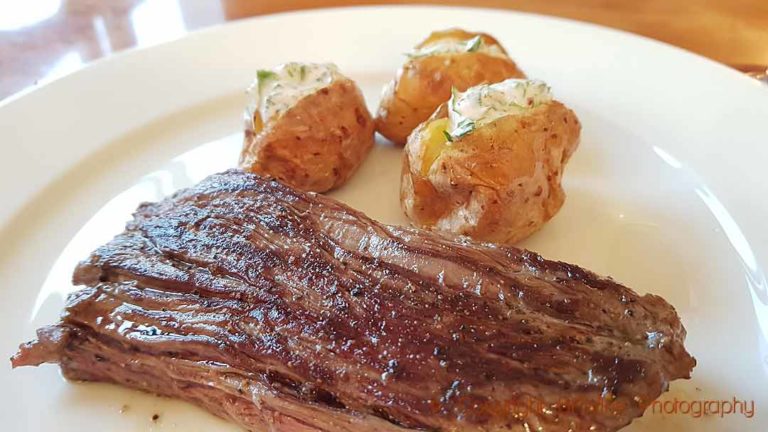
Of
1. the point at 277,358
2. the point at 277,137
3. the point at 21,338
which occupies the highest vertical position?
the point at 277,137

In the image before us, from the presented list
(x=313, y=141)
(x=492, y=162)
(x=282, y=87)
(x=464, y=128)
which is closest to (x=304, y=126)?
(x=313, y=141)

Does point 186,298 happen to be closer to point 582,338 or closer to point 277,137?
point 277,137

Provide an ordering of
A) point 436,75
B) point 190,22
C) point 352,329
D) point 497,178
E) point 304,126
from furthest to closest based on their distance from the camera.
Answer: point 190,22 → point 436,75 → point 304,126 → point 497,178 → point 352,329

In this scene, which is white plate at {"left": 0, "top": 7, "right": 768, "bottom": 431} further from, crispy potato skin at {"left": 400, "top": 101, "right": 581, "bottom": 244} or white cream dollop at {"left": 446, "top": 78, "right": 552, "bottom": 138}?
white cream dollop at {"left": 446, "top": 78, "right": 552, "bottom": 138}

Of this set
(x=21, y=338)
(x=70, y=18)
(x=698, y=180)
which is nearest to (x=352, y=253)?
(x=21, y=338)

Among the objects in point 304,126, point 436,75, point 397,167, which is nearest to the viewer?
point 304,126

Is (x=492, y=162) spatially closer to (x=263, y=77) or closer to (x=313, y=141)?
(x=313, y=141)
